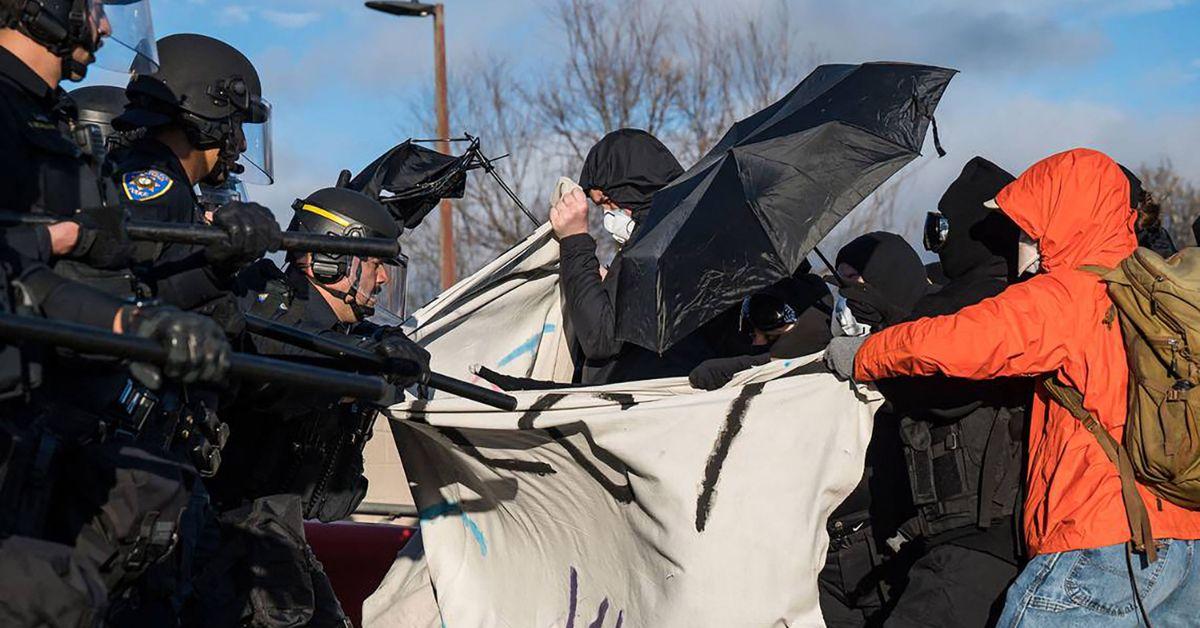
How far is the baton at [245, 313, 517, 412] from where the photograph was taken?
188 inches

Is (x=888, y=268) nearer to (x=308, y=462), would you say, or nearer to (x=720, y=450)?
(x=720, y=450)

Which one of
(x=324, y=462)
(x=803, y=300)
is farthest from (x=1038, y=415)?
(x=324, y=462)

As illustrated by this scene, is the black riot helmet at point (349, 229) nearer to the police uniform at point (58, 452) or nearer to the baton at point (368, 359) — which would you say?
the baton at point (368, 359)

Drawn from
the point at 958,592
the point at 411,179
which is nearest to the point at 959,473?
the point at 958,592

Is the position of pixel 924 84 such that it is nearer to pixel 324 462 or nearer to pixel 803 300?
pixel 803 300

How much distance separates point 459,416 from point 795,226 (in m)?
1.49

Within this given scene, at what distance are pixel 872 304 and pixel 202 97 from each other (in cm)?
257

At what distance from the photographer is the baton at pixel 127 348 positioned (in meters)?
3.21

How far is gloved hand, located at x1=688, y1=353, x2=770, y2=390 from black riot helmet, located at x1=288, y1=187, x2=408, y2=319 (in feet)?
4.23

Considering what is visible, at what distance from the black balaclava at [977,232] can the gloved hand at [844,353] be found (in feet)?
1.58

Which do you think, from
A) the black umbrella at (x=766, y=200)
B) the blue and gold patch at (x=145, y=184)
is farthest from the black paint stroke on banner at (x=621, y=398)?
the blue and gold patch at (x=145, y=184)

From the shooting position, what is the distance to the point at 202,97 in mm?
5246

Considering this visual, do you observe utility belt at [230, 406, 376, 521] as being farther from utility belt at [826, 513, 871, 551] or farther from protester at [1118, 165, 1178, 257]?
protester at [1118, 165, 1178, 257]

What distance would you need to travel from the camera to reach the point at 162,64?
5.35m
